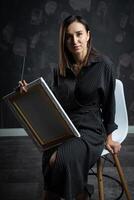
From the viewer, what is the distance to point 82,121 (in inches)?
68.0

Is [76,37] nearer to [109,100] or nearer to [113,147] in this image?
[109,100]

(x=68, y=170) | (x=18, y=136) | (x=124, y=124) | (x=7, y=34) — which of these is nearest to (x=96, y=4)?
(x=7, y=34)

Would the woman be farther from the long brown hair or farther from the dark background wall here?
the dark background wall

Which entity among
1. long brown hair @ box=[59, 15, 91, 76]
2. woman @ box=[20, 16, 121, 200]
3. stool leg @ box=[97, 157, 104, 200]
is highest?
long brown hair @ box=[59, 15, 91, 76]

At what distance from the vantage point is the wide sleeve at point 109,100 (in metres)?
1.78

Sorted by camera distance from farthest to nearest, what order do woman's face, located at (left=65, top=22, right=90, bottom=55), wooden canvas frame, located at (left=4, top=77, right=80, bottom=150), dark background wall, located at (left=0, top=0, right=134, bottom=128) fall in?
1. dark background wall, located at (left=0, top=0, right=134, bottom=128)
2. woman's face, located at (left=65, top=22, right=90, bottom=55)
3. wooden canvas frame, located at (left=4, top=77, right=80, bottom=150)

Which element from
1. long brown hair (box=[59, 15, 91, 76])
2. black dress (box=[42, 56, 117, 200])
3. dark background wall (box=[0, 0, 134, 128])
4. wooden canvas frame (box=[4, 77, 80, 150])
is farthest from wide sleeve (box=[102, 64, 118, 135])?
dark background wall (box=[0, 0, 134, 128])

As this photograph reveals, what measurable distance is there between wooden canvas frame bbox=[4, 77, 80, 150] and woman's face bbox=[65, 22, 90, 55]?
0.31 metres

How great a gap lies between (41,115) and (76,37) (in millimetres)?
417

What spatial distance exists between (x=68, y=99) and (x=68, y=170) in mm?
→ 373

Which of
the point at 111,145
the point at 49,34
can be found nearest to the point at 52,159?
the point at 111,145

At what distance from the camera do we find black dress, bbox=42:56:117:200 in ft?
5.22

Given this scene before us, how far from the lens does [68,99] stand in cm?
178

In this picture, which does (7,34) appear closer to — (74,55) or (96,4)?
(96,4)
